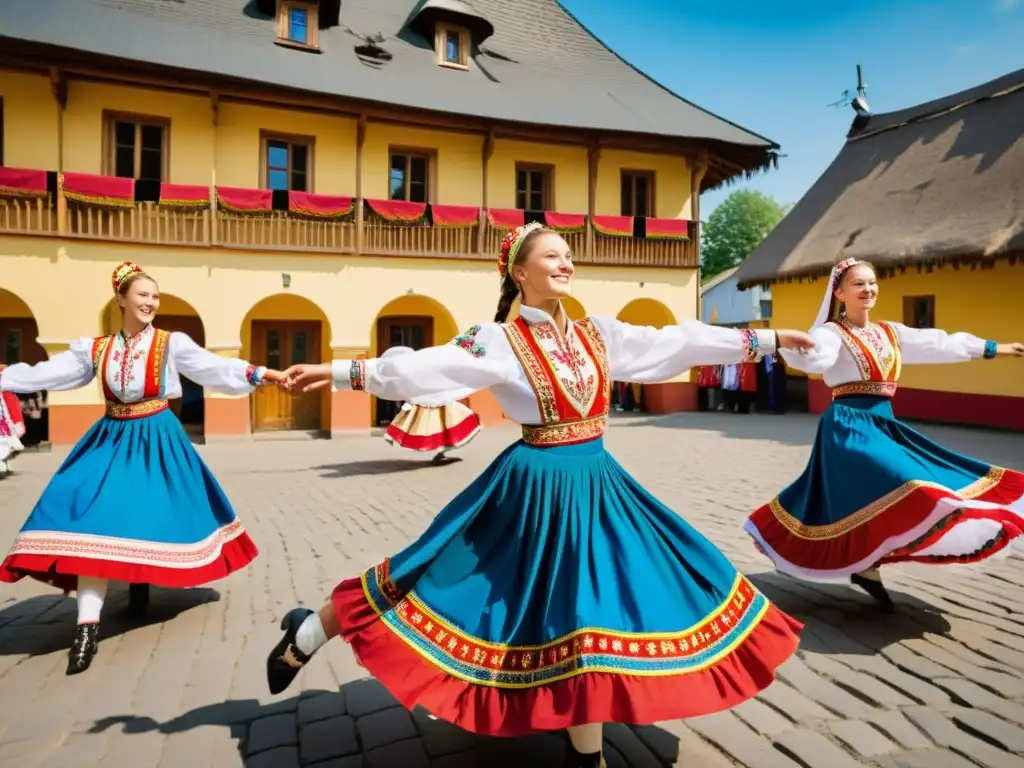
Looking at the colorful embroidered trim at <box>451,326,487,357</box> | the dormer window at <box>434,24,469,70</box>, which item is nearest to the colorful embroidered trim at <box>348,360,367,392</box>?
the colorful embroidered trim at <box>451,326,487,357</box>

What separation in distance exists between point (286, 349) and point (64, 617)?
38.5 ft

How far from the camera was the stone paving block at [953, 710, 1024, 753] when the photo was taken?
2344 mm

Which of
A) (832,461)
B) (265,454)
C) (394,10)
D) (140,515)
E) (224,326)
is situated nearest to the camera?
(140,515)

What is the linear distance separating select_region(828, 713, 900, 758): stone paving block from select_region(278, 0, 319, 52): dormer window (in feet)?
54.1

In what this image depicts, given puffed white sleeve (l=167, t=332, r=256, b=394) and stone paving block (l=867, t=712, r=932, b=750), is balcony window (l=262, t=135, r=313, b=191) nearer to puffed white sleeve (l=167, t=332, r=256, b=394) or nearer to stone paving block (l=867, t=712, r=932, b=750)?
puffed white sleeve (l=167, t=332, r=256, b=394)

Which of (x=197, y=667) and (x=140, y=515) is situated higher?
(x=140, y=515)

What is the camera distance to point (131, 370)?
370cm

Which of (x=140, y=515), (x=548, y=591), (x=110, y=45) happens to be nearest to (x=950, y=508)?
(x=548, y=591)

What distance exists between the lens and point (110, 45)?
12.3 m

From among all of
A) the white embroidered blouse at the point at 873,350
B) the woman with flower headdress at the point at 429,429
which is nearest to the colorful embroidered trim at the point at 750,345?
the white embroidered blouse at the point at 873,350

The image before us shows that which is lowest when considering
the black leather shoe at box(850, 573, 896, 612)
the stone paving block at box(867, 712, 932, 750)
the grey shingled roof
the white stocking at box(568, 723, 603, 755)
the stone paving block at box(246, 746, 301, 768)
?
the stone paving block at box(246, 746, 301, 768)

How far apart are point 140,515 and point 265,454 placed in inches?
335

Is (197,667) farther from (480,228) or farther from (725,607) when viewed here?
(480,228)

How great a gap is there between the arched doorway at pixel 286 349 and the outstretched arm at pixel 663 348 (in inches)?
504
